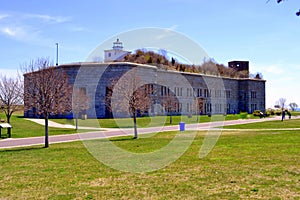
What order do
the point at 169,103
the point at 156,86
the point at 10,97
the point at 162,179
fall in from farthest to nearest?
the point at 156,86 → the point at 169,103 → the point at 10,97 → the point at 162,179

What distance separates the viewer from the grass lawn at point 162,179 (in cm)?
945

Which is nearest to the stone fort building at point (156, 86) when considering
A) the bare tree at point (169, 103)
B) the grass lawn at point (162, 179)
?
the bare tree at point (169, 103)

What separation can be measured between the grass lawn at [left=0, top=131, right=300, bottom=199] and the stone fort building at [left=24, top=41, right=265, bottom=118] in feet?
53.5

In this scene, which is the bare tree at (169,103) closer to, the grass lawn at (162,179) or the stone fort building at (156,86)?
the stone fort building at (156,86)

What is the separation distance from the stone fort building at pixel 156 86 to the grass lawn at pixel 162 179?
1631 centimetres

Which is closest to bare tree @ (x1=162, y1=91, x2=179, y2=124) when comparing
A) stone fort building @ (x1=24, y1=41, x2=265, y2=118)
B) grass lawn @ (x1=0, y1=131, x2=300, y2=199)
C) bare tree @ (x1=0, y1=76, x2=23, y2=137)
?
stone fort building @ (x1=24, y1=41, x2=265, y2=118)

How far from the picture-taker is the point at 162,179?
11.4 meters

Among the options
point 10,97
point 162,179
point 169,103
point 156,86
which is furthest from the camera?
point 156,86

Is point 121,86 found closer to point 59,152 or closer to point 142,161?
point 59,152

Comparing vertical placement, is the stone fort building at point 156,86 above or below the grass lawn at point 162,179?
above

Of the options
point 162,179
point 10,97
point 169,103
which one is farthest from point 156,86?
point 162,179

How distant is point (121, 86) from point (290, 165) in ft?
59.5

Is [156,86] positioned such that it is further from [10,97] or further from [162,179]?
[162,179]

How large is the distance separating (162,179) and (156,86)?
178ft
